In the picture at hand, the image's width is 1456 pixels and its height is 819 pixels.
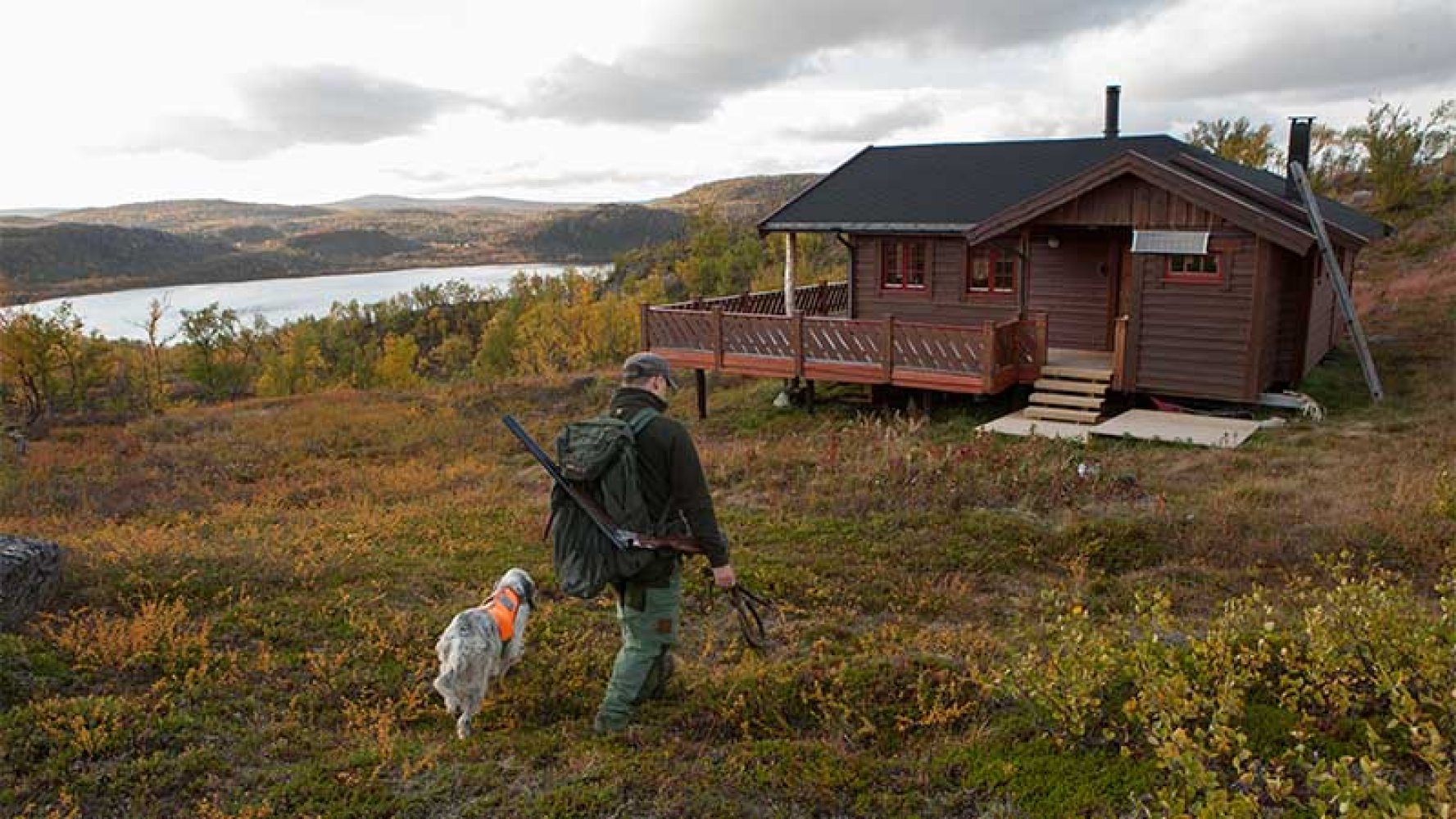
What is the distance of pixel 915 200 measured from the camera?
18281 millimetres

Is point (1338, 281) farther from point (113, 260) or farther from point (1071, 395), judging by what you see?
point (113, 260)

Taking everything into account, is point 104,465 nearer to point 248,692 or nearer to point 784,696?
point 248,692

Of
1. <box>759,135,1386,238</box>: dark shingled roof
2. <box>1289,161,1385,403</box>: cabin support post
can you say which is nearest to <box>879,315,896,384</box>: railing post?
<box>759,135,1386,238</box>: dark shingled roof

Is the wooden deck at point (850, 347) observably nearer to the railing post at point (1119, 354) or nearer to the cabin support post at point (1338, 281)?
the railing post at point (1119, 354)

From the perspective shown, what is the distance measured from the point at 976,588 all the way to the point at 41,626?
24.3 feet

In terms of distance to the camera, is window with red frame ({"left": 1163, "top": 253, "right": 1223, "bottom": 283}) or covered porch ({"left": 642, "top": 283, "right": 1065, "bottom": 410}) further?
covered porch ({"left": 642, "top": 283, "right": 1065, "bottom": 410})

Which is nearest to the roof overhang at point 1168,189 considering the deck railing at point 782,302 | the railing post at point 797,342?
the railing post at point 797,342

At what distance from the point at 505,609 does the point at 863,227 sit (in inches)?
525

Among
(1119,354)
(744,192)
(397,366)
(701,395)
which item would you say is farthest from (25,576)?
(744,192)

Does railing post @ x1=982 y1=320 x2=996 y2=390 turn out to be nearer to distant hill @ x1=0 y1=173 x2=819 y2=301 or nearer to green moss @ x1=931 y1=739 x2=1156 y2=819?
green moss @ x1=931 y1=739 x2=1156 y2=819

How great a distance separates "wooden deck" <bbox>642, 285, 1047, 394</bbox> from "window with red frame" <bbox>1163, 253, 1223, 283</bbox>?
2.07 metres

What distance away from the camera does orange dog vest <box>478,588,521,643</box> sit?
5754 millimetres

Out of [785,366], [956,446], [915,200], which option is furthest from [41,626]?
[915,200]

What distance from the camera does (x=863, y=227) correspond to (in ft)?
57.8
